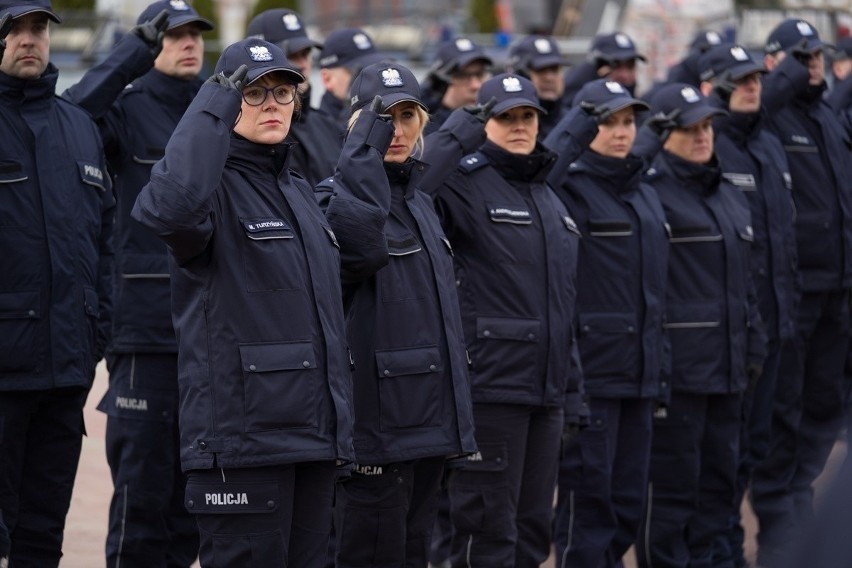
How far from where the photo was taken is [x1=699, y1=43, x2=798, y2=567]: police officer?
29.2 feet

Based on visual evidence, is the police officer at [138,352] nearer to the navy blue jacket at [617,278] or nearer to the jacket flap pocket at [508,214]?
the jacket flap pocket at [508,214]

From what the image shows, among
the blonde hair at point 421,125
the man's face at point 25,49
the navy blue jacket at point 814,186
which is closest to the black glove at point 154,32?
the man's face at point 25,49

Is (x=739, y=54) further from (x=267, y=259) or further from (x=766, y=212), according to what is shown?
(x=267, y=259)

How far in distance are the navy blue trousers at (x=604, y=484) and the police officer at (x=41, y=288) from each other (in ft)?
7.41

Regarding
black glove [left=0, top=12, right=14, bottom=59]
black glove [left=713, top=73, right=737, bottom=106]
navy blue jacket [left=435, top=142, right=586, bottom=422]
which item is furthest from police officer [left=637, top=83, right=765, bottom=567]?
black glove [left=0, top=12, right=14, bottom=59]

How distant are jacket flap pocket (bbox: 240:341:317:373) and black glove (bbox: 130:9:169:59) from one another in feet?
7.26

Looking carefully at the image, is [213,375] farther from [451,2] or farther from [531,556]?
[451,2]

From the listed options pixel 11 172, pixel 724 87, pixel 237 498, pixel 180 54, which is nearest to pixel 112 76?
pixel 180 54

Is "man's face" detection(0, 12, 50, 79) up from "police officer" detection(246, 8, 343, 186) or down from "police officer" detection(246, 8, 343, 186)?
up

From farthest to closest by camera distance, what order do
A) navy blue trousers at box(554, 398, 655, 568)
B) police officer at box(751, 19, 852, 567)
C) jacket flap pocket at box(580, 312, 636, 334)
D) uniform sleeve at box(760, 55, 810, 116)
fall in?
uniform sleeve at box(760, 55, 810, 116) → police officer at box(751, 19, 852, 567) → jacket flap pocket at box(580, 312, 636, 334) → navy blue trousers at box(554, 398, 655, 568)

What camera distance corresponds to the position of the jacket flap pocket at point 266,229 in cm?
517

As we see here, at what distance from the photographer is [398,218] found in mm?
6098

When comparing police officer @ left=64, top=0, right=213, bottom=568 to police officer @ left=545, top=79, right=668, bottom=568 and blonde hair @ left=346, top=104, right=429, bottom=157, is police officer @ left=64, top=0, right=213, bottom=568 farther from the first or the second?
police officer @ left=545, top=79, right=668, bottom=568

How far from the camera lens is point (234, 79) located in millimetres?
5184
